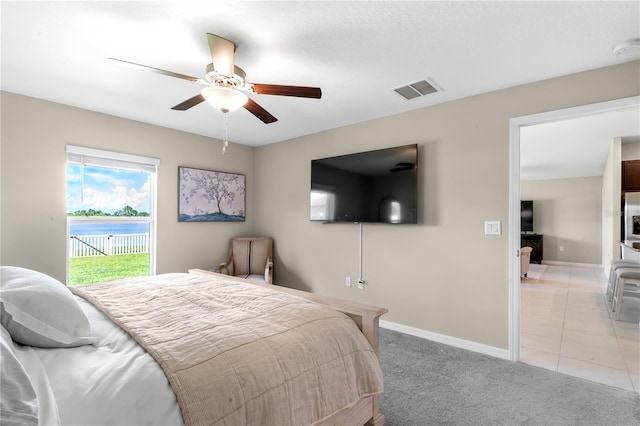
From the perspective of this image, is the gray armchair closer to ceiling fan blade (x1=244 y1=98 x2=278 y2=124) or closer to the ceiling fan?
ceiling fan blade (x1=244 y1=98 x2=278 y2=124)

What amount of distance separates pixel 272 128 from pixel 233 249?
180 centimetres

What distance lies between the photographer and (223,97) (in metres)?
1.95

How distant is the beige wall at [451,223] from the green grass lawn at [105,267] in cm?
226

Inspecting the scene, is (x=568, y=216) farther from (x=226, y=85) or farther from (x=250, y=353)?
(x=250, y=353)

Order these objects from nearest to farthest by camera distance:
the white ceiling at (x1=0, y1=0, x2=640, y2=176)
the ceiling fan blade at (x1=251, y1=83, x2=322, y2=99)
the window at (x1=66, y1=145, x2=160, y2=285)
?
the white ceiling at (x1=0, y1=0, x2=640, y2=176), the ceiling fan blade at (x1=251, y1=83, x2=322, y2=99), the window at (x1=66, y1=145, x2=160, y2=285)

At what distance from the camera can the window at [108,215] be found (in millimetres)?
3287

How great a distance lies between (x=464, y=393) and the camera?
2137 millimetres

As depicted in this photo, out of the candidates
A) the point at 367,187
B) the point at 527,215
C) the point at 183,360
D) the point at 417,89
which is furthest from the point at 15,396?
the point at 527,215

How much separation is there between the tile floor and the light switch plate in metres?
1.12

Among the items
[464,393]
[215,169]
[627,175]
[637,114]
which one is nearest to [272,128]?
[215,169]

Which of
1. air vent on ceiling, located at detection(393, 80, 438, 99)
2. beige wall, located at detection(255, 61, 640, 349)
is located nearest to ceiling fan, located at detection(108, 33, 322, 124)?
air vent on ceiling, located at detection(393, 80, 438, 99)

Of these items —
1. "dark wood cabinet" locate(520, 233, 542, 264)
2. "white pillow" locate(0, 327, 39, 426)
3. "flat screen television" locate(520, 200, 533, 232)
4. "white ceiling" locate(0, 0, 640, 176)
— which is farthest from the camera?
Answer: "flat screen television" locate(520, 200, 533, 232)

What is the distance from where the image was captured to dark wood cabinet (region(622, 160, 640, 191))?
522 cm

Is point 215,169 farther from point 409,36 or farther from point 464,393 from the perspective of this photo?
point 464,393
